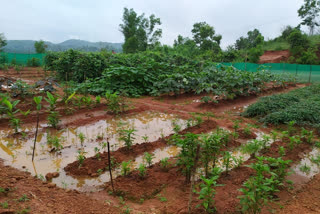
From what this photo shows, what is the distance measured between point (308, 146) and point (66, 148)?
534 centimetres

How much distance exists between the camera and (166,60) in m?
13.9

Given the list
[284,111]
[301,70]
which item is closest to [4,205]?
[284,111]

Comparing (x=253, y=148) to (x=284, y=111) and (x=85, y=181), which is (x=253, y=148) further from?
(x=85, y=181)

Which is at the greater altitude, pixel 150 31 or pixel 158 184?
pixel 150 31

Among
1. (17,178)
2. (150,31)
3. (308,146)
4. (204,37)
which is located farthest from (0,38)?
(308,146)

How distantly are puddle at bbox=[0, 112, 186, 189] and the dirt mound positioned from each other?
93.0 feet

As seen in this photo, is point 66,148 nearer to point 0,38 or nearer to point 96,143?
point 96,143

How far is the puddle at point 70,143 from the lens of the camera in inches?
158

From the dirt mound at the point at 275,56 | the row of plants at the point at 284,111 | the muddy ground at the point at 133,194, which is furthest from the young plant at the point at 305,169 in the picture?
the dirt mound at the point at 275,56

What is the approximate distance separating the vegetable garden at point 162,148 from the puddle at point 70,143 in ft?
0.07

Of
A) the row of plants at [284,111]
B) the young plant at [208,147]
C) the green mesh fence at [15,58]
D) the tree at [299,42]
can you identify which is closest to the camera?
the young plant at [208,147]

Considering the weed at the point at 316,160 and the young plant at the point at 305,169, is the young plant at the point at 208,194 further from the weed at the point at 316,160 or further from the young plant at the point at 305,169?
the weed at the point at 316,160

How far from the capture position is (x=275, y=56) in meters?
31.8

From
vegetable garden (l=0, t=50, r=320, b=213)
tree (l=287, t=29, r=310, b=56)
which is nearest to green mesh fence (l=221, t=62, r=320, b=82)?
vegetable garden (l=0, t=50, r=320, b=213)
